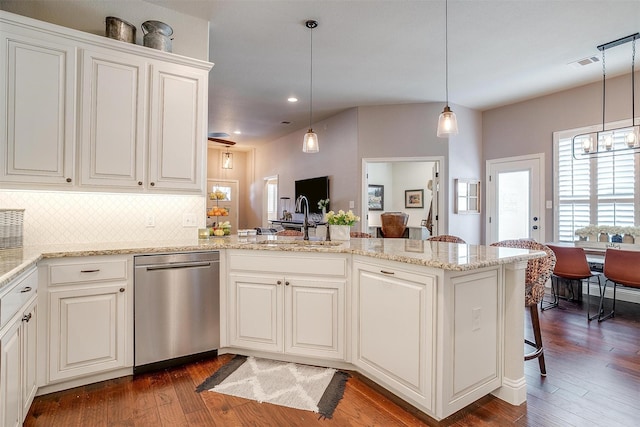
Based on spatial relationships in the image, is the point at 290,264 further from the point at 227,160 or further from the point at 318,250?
the point at 227,160

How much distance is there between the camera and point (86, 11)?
2.71m

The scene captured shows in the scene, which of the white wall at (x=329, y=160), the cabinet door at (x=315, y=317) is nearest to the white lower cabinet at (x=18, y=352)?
the cabinet door at (x=315, y=317)

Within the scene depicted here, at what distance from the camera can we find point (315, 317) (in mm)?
2521

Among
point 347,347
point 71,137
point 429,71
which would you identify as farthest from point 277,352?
point 429,71

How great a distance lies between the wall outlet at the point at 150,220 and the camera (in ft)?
9.71

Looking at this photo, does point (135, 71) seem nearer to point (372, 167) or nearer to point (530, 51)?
point (530, 51)

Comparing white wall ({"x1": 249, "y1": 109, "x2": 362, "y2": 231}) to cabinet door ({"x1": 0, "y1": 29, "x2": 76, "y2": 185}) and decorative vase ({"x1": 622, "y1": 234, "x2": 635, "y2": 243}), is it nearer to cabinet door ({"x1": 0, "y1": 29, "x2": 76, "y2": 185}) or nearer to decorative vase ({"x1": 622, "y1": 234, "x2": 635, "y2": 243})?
decorative vase ({"x1": 622, "y1": 234, "x2": 635, "y2": 243})

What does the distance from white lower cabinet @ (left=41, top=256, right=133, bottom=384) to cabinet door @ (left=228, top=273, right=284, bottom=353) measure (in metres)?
0.71

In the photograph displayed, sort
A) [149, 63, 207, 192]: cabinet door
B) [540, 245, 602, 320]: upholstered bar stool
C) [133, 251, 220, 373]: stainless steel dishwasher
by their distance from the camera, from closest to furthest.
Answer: [133, 251, 220, 373]: stainless steel dishwasher → [149, 63, 207, 192]: cabinet door → [540, 245, 602, 320]: upholstered bar stool

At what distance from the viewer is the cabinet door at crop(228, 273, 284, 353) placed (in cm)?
259

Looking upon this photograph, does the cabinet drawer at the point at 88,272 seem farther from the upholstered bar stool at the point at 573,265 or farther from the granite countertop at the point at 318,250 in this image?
the upholstered bar stool at the point at 573,265

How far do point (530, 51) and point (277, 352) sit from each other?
4107mm

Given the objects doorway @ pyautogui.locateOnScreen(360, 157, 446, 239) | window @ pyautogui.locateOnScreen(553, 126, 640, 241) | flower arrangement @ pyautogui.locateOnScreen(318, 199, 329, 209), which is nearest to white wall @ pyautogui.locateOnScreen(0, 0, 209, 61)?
flower arrangement @ pyautogui.locateOnScreen(318, 199, 329, 209)

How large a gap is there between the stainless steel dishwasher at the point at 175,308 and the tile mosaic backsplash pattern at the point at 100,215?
60 cm
